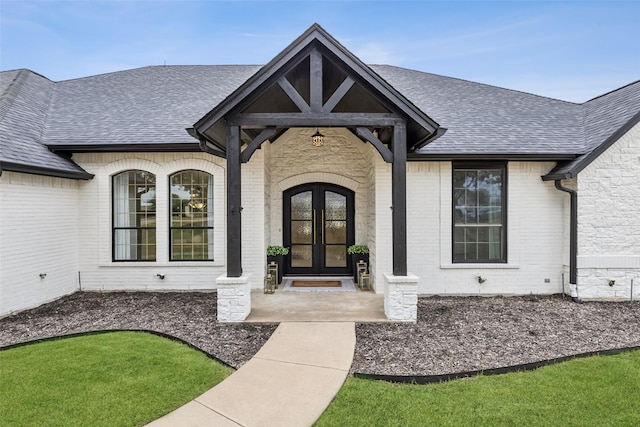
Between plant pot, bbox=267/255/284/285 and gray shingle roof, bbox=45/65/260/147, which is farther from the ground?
gray shingle roof, bbox=45/65/260/147

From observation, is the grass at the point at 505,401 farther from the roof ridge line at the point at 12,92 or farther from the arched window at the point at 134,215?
A: the roof ridge line at the point at 12,92

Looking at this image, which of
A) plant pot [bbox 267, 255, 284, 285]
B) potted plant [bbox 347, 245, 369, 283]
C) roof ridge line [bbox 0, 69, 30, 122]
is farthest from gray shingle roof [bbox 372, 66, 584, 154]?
roof ridge line [bbox 0, 69, 30, 122]

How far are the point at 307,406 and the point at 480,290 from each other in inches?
244

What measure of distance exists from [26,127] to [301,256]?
7.58 metres

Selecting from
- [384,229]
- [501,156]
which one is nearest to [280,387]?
[384,229]

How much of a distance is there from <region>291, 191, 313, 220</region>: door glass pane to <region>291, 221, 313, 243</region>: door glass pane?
17cm

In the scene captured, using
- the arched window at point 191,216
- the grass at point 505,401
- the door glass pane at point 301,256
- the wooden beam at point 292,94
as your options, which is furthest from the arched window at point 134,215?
the grass at point 505,401

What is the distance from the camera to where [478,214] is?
836 cm

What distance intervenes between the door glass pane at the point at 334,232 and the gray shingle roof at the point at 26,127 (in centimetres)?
625

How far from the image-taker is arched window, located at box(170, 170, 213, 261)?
866 centimetres

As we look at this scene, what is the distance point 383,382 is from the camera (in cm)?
396

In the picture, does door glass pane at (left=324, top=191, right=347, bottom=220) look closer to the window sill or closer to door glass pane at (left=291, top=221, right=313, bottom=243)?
door glass pane at (left=291, top=221, right=313, bottom=243)

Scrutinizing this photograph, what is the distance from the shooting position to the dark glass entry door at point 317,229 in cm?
967

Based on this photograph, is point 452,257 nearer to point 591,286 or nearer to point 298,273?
point 591,286
